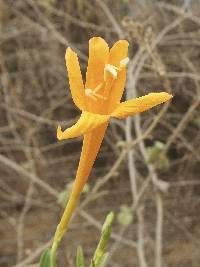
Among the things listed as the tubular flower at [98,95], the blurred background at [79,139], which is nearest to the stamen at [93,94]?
the tubular flower at [98,95]

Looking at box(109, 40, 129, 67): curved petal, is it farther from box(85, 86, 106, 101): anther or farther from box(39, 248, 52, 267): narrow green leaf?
box(39, 248, 52, 267): narrow green leaf

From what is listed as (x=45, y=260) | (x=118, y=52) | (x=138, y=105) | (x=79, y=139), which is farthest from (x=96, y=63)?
(x=79, y=139)

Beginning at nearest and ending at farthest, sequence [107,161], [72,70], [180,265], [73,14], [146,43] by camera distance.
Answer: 1. [72,70]
2. [146,43]
3. [180,265]
4. [73,14]
5. [107,161]

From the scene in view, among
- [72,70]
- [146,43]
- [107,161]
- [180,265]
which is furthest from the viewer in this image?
[107,161]

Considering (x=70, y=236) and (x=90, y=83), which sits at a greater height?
(x=70, y=236)

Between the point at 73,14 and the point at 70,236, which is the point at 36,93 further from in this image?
the point at 70,236

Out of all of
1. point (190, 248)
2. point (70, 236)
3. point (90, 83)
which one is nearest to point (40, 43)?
point (70, 236)

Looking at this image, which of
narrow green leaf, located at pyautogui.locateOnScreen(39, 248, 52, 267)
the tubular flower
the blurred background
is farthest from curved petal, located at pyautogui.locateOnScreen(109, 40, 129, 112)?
the blurred background
